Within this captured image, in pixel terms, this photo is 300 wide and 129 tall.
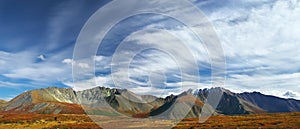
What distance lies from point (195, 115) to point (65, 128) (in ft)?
476

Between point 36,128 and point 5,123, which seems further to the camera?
point 5,123

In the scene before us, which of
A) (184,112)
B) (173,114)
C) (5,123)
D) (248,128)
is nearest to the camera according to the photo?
(248,128)

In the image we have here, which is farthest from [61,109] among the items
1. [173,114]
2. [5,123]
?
[5,123]

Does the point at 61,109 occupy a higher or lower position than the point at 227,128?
higher

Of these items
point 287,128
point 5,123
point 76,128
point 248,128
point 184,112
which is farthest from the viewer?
point 184,112

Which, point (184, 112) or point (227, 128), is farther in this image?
point (184, 112)

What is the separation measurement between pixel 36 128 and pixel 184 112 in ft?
457

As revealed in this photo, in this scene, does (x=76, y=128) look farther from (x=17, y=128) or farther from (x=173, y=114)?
(x=173, y=114)

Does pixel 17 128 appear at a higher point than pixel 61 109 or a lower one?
lower

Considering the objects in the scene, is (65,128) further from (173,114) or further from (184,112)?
(184,112)

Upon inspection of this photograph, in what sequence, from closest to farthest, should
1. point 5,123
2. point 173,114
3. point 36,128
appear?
1. point 36,128
2. point 5,123
3. point 173,114

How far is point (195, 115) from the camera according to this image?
193 meters

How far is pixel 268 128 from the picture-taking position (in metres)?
45.3

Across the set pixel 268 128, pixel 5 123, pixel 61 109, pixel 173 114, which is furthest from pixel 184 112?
pixel 268 128
